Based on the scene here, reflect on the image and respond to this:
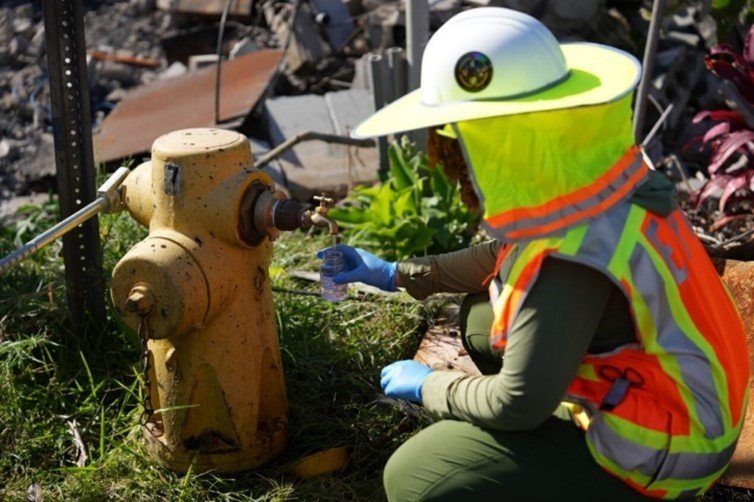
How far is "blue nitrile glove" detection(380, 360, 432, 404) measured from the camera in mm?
2369

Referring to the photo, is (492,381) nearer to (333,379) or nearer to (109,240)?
(333,379)

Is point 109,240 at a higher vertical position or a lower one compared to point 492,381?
lower

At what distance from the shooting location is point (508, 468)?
2.25 metres

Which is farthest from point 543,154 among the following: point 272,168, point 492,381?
point 272,168

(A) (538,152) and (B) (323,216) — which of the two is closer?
(A) (538,152)

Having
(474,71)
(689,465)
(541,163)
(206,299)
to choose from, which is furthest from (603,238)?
(206,299)

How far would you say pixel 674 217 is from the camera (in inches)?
85.7

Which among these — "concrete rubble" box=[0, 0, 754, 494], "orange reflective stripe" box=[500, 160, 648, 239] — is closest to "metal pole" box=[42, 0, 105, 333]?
"concrete rubble" box=[0, 0, 754, 494]

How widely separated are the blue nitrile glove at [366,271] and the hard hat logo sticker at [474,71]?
0.88m

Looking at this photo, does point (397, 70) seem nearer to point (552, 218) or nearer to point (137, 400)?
point (137, 400)

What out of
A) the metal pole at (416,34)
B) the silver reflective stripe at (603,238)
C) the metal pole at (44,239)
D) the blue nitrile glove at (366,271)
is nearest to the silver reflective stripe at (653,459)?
the silver reflective stripe at (603,238)

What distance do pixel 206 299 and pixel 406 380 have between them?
64 centimetres

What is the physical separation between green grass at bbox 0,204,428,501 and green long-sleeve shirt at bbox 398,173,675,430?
0.82m

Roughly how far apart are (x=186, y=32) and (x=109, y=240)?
13.6 feet
